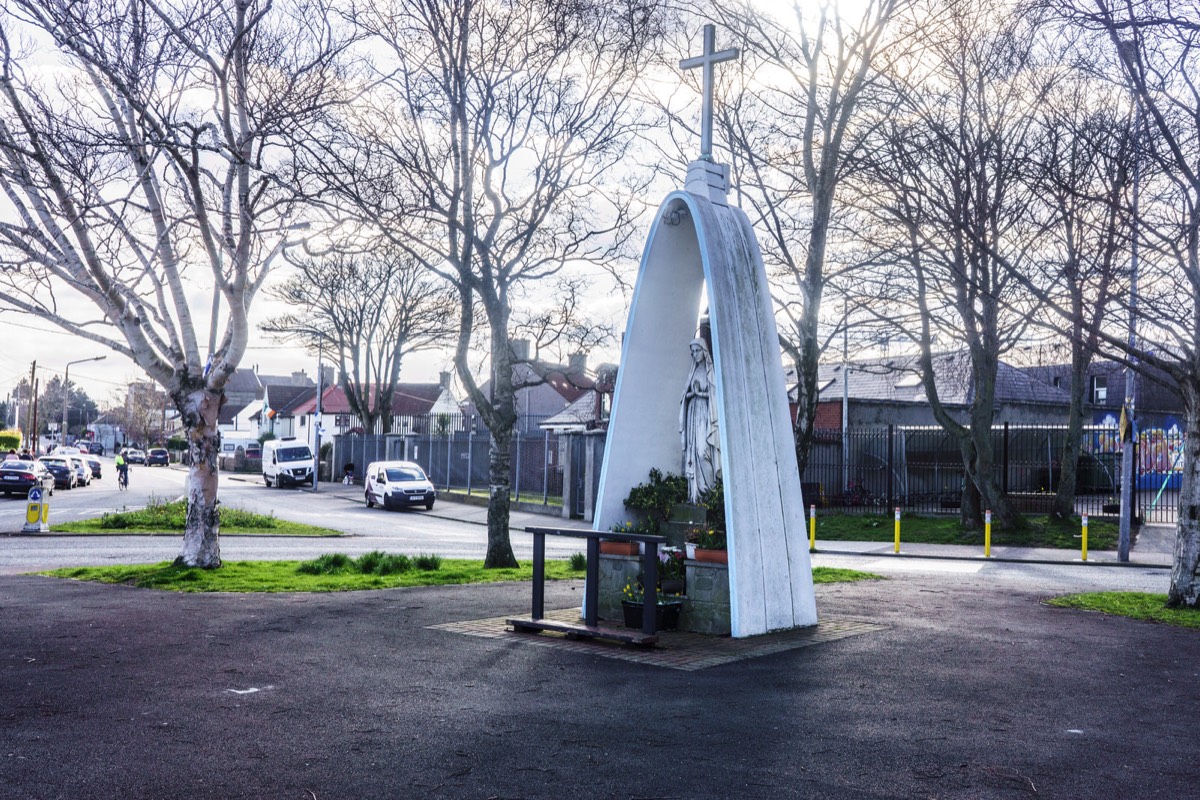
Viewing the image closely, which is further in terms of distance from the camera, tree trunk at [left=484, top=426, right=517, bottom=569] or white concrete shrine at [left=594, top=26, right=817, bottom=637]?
tree trunk at [left=484, top=426, right=517, bottom=569]

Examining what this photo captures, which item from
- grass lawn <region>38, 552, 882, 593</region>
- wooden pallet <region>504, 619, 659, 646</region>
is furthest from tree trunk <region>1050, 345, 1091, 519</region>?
wooden pallet <region>504, 619, 659, 646</region>

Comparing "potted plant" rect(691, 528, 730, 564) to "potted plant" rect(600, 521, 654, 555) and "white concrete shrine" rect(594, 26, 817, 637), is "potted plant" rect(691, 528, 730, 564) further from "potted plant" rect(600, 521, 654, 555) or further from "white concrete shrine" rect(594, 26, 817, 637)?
"potted plant" rect(600, 521, 654, 555)

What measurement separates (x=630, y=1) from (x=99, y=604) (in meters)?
9.93

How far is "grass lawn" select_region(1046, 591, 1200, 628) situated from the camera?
11.2 m

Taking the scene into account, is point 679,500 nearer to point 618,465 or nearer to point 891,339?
point 618,465

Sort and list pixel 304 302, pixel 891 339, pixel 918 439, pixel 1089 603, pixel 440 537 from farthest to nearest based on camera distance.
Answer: pixel 304 302
pixel 918 439
pixel 440 537
pixel 891 339
pixel 1089 603

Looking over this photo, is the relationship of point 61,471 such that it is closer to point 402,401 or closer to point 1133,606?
point 402,401

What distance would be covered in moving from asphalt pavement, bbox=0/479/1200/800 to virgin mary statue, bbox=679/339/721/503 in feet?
6.00

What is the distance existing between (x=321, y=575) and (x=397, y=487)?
2139cm

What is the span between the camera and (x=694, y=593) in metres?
9.95

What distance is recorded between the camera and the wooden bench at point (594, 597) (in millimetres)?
8945

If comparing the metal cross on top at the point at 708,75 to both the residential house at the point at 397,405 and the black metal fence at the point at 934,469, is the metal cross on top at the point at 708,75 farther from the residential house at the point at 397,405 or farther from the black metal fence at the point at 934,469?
the residential house at the point at 397,405

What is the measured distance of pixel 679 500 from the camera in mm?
10820

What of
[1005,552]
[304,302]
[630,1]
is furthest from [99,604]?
[304,302]
